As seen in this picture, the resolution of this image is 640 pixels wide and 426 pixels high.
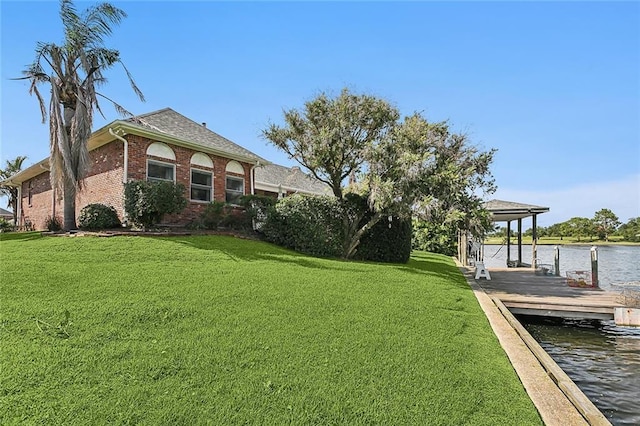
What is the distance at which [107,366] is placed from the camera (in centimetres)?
348

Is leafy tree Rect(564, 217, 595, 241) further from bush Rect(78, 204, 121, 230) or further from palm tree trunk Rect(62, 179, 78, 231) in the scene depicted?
palm tree trunk Rect(62, 179, 78, 231)

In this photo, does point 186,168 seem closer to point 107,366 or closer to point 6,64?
point 6,64

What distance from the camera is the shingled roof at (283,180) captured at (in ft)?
63.4

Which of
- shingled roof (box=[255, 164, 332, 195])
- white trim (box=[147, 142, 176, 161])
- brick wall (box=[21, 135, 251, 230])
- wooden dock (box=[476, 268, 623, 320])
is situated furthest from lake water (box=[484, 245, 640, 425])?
white trim (box=[147, 142, 176, 161])

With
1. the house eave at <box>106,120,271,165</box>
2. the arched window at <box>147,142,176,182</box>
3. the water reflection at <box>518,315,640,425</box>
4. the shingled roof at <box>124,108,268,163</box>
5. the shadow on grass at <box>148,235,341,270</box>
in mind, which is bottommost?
the water reflection at <box>518,315,640,425</box>

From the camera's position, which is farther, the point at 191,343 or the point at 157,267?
the point at 157,267

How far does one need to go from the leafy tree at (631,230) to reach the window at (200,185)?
70847 millimetres

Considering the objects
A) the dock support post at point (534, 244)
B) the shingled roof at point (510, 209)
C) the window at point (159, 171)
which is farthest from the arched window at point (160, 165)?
the dock support post at point (534, 244)

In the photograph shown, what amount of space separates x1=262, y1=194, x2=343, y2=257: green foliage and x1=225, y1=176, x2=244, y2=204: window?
3.15 m

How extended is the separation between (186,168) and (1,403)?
464 inches

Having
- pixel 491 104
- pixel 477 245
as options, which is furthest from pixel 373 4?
pixel 477 245

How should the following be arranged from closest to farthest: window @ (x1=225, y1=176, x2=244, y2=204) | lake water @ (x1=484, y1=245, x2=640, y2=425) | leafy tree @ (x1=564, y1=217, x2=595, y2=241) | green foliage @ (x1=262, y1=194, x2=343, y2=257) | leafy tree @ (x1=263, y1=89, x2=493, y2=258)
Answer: lake water @ (x1=484, y1=245, x2=640, y2=425) < leafy tree @ (x1=263, y1=89, x2=493, y2=258) < green foliage @ (x1=262, y1=194, x2=343, y2=257) < window @ (x1=225, y1=176, x2=244, y2=204) < leafy tree @ (x1=564, y1=217, x2=595, y2=241)

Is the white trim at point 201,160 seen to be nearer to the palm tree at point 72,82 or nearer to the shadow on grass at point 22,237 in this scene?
the palm tree at point 72,82

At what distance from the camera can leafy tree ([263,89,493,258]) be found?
11523mm
